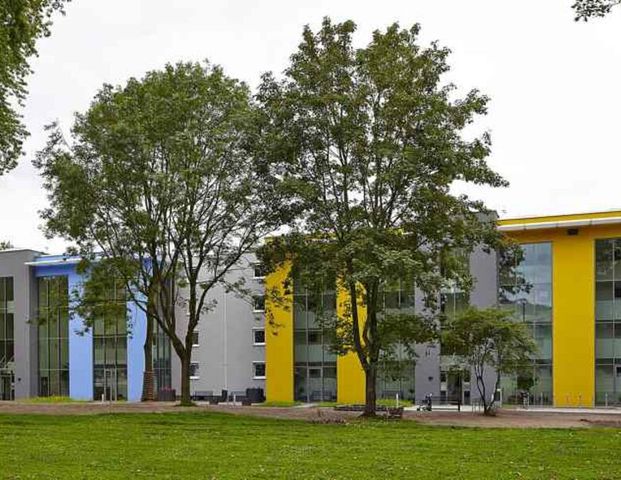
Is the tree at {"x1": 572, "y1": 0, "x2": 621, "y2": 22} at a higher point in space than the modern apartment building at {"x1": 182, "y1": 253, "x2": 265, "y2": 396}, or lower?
higher

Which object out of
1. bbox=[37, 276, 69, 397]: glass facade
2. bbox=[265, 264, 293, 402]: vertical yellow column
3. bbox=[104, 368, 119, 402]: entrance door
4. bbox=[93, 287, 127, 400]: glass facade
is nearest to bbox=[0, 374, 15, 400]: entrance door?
bbox=[37, 276, 69, 397]: glass facade

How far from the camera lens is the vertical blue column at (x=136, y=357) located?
54812 millimetres

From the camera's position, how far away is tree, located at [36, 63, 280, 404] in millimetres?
31312

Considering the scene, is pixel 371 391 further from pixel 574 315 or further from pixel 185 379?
pixel 574 315

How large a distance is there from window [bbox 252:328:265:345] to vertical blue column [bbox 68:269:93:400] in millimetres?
12170

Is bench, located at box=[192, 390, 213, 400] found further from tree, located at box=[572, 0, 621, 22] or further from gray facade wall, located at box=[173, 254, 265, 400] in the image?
tree, located at box=[572, 0, 621, 22]

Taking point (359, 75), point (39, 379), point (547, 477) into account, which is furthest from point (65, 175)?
point (39, 379)

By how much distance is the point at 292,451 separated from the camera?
56.8 ft

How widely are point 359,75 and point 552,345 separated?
22.6 metres

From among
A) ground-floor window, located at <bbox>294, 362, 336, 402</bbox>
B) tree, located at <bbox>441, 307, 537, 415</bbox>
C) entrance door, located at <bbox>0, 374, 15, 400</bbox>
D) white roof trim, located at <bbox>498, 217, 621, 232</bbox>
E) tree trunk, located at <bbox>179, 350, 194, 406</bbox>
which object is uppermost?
white roof trim, located at <bbox>498, 217, 621, 232</bbox>

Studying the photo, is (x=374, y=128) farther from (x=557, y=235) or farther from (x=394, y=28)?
(x=557, y=235)

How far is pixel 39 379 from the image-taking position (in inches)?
2283

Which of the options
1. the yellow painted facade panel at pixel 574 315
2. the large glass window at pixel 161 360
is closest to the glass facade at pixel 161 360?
the large glass window at pixel 161 360

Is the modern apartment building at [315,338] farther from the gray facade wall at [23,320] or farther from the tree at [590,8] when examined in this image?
the tree at [590,8]
